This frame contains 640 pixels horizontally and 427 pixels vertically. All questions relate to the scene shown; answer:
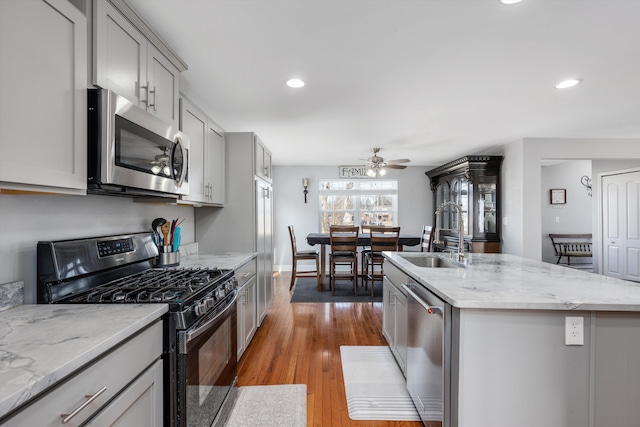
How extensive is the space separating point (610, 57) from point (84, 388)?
3.29 metres

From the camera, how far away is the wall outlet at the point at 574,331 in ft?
4.21

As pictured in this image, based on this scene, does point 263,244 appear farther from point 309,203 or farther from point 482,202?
point 482,202

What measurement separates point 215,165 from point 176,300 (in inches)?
72.4

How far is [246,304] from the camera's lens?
2.59m

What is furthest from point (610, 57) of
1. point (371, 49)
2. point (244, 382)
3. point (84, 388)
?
point (244, 382)

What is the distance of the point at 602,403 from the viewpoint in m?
1.29

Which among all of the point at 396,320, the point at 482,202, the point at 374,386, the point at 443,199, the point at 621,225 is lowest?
the point at 374,386

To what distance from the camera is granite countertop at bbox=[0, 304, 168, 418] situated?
666 mm

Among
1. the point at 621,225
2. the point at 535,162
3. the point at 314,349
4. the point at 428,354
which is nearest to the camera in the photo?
the point at 428,354

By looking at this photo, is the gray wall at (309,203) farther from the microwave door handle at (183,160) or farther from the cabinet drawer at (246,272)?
the microwave door handle at (183,160)

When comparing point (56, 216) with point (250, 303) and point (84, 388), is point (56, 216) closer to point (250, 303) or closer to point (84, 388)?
point (84, 388)

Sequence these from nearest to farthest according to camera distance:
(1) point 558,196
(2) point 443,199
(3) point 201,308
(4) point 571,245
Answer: (3) point 201,308, (2) point 443,199, (4) point 571,245, (1) point 558,196

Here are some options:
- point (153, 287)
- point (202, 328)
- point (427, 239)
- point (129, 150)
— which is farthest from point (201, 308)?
point (427, 239)

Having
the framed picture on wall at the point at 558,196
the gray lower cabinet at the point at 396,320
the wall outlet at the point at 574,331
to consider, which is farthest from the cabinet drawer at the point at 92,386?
the framed picture on wall at the point at 558,196
